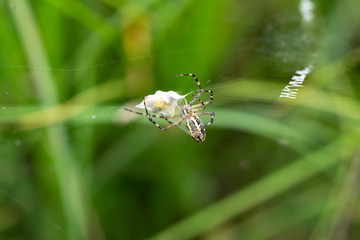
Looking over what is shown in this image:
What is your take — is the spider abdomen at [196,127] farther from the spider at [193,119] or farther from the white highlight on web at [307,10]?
the white highlight on web at [307,10]

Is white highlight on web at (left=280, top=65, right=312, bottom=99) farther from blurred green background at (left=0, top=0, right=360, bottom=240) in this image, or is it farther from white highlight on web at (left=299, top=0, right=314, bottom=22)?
white highlight on web at (left=299, top=0, right=314, bottom=22)

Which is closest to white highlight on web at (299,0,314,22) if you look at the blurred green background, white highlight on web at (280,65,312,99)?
the blurred green background

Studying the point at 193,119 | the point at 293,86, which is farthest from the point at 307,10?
the point at 293,86

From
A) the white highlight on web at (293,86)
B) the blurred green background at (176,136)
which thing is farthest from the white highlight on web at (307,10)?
the white highlight on web at (293,86)

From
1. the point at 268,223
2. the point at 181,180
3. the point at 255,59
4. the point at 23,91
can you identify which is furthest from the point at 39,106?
the point at 268,223

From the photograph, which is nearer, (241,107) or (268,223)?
(241,107)

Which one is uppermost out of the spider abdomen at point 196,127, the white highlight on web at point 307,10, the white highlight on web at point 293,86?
the white highlight on web at point 307,10

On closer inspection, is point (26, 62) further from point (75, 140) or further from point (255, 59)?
point (255, 59)
